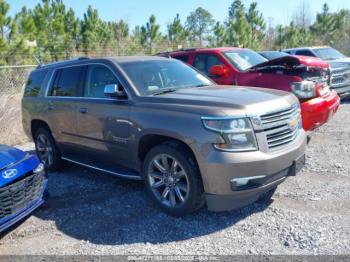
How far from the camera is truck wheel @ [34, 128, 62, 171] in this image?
20.0ft

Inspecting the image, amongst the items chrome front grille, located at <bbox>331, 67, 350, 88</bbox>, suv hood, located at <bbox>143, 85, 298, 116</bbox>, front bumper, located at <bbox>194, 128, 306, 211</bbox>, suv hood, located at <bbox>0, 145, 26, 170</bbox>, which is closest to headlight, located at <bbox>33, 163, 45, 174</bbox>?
suv hood, located at <bbox>0, 145, 26, 170</bbox>

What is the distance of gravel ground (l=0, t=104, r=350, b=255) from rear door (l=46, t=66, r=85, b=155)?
0.85 m

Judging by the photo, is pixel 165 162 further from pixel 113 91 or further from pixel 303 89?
pixel 303 89

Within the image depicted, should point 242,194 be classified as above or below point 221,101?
below

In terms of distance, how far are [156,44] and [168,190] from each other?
27.6m

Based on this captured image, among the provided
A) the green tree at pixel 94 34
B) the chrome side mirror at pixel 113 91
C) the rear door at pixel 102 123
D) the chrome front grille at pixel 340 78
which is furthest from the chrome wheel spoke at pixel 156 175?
the green tree at pixel 94 34

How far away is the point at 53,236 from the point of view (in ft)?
12.9

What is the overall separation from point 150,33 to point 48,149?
83.1 feet

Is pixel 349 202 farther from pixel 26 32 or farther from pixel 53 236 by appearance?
pixel 26 32

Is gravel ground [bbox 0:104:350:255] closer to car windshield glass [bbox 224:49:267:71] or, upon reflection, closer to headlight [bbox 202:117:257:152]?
headlight [bbox 202:117:257:152]

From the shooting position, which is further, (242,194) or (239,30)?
(239,30)

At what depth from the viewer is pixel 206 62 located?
7961 mm

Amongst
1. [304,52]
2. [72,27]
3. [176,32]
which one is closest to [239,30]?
[176,32]

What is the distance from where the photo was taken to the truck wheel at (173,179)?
12.6 ft
